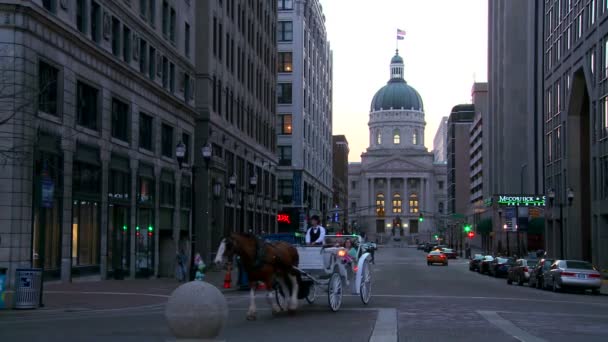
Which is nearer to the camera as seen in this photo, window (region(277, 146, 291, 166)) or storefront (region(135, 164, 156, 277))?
storefront (region(135, 164, 156, 277))

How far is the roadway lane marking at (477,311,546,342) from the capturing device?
1525cm

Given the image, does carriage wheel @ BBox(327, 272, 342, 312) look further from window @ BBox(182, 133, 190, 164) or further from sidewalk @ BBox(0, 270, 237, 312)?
window @ BBox(182, 133, 190, 164)

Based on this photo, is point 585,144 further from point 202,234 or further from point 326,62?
point 326,62

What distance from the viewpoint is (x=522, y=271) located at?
141 ft

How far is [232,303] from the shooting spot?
25375mm

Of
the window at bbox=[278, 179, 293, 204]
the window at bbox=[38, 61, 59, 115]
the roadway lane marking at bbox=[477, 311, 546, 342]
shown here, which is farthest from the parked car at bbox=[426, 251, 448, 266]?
the roadway lane marking at bbox=[477, 311, 546, 342]

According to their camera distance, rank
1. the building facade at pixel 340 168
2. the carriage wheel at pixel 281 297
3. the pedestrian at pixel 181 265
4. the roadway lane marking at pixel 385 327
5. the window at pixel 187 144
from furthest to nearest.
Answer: the building facade at pixel 340 168 < the window at pixel 187 144 < the pedestrian at pixel 181 265 < the carriage wheel at pixel 281 297 < the roadway lane marking at pixel 385 327

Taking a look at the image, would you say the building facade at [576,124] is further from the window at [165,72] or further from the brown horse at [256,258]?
the brown horse at [256,258]

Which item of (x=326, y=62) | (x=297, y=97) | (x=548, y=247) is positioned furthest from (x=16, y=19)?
(x=326, y=62)

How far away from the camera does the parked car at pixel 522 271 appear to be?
42.5 m

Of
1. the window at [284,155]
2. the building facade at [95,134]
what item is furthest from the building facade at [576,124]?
the window at [284,155]

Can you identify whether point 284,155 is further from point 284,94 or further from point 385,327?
point 385,327

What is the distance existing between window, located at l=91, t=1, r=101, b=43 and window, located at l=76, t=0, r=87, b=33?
1346 millimetres

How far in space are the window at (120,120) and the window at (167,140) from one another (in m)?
5.94
